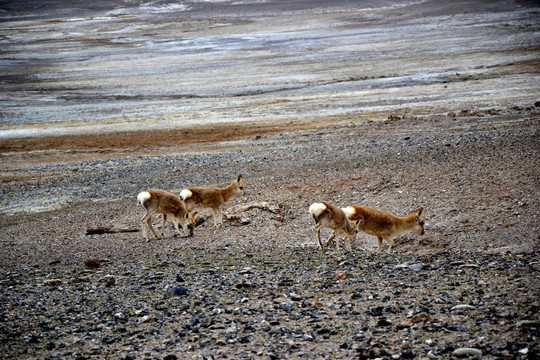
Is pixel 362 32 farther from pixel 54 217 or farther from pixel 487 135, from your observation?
pixel 54 217

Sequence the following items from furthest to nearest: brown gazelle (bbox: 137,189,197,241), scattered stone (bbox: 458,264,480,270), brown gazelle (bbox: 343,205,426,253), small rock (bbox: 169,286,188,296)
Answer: brown gazelle (bbox: 137,189,197,241) → brown gazelle (bbox: 343,205,426,253) → scattered stone (bbox: 458,264,480,270) → small rock (bbox: 169,286,188,296)

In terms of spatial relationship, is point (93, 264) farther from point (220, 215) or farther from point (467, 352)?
point (467, 352)

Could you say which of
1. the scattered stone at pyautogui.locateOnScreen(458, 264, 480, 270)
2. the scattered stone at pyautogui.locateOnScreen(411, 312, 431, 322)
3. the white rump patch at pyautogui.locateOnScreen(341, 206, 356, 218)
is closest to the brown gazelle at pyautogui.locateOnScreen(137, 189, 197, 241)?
the white rump patch at pyautogui.locateOnScreen(341, 206, 356, 218)

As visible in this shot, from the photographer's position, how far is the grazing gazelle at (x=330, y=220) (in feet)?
40.8

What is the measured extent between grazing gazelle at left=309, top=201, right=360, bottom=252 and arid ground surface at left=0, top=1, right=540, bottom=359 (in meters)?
0.64

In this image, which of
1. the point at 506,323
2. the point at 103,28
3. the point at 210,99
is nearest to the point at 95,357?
the point at 506,323

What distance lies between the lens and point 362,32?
6481 cm

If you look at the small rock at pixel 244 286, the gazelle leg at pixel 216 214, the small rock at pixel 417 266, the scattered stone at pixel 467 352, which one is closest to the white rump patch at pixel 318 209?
the small rock at pixel 417 266

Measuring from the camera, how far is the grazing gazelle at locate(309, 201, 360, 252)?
12445mm

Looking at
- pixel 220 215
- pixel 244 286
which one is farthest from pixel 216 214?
pixel 244 286

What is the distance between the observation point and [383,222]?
12.8m

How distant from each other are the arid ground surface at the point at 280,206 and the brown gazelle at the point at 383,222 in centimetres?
45

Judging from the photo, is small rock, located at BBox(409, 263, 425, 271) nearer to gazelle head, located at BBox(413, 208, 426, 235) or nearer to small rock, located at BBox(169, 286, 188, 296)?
gazelle head, located at BBox(413, 208, 426, 235)

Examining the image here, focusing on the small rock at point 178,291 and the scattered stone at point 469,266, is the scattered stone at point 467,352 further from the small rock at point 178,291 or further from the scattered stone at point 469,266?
the small rock at point 178,291
